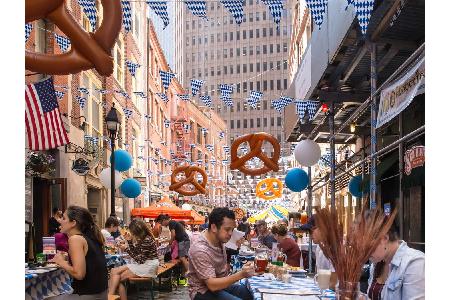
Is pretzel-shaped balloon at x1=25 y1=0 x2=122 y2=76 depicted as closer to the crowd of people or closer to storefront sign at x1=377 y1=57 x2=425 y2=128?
the crowd of people

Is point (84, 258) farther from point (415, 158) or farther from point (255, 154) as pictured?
point (255, 154)

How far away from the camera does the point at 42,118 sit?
11.4 m

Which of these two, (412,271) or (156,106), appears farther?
(156,106)

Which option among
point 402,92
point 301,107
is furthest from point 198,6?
point 301,107

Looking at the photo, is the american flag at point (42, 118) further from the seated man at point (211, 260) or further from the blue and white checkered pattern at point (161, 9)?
the seated man at point (211, 260)

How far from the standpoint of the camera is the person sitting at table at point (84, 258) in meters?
5.68

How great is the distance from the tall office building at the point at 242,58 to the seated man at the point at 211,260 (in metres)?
116

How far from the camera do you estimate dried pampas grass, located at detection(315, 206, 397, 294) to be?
3.46m

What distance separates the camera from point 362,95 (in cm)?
1326

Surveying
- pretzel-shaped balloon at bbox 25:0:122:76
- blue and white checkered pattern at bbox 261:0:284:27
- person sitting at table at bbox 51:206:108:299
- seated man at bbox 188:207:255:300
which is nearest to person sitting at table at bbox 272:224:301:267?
blue and white checkered pattern at bbox 261:0:284:27

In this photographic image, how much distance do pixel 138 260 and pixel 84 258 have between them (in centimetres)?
517
